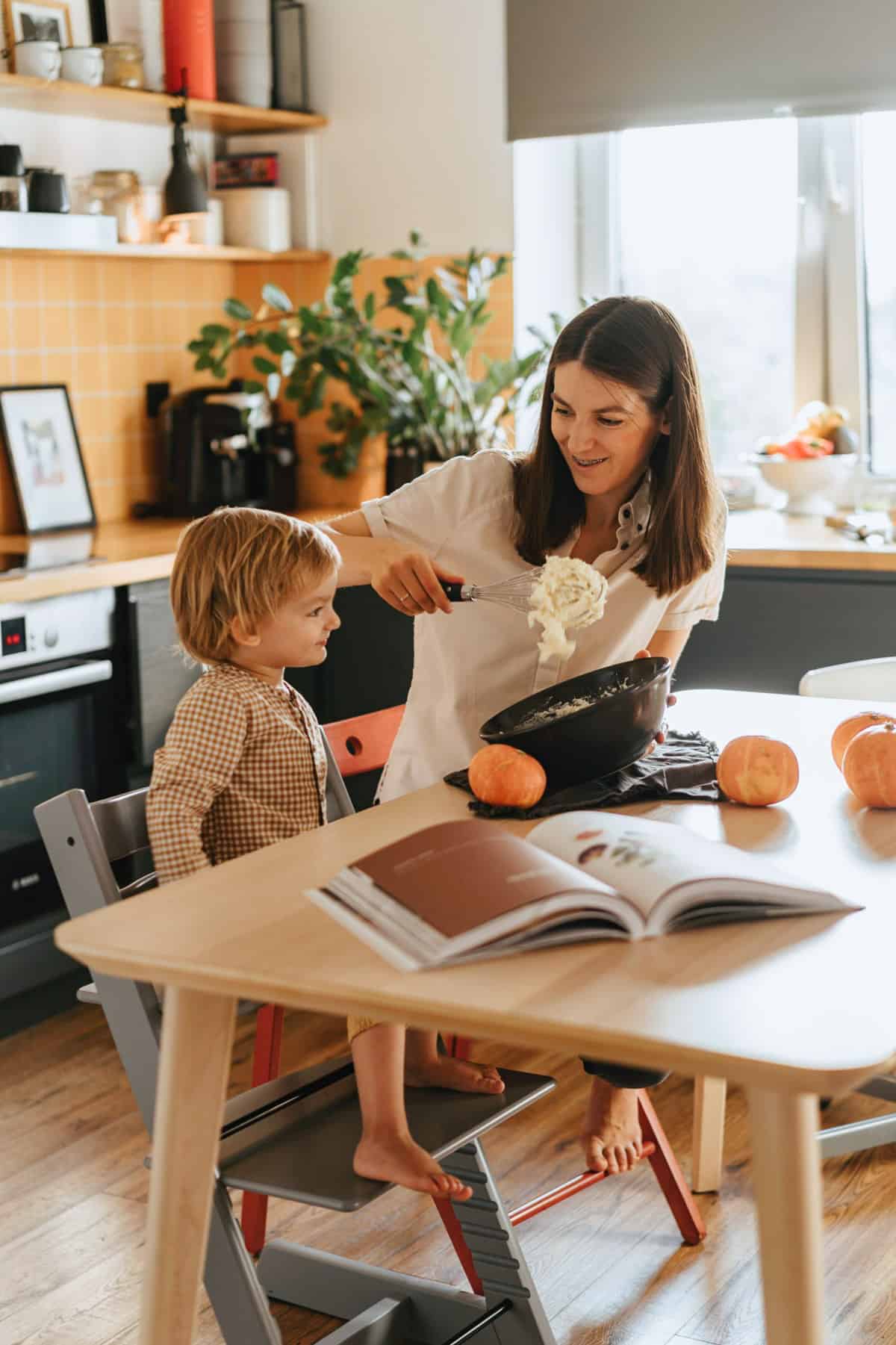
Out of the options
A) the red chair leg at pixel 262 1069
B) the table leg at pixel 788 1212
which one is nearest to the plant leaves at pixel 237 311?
the red chair leg at pixel 262 1069

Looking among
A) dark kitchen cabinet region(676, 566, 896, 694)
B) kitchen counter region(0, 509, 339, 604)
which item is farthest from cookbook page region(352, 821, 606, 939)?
dark kitchen cabinet region(676, 566, 896, 694)

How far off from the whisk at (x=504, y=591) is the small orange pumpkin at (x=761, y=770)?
298 millimetres

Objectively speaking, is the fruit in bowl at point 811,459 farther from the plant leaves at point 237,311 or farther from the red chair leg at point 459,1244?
the red chair leg at point 459,1244

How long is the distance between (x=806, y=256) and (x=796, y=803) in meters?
2.44

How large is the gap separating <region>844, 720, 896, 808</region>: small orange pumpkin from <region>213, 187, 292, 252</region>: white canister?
2.72m

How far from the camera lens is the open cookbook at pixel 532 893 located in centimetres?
125

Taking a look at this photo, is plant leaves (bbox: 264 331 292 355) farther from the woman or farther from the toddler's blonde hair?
the toddler's blonde hair

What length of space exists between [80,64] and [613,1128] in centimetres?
251

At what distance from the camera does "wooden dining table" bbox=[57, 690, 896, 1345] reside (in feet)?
3.62

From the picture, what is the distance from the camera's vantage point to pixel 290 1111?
1700 mm

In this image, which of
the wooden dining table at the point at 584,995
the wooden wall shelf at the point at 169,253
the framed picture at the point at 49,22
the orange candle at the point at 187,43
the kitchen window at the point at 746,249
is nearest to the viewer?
the wooden dining table at the point at 584,995

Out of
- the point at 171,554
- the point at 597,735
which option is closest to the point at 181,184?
the point at 171,554

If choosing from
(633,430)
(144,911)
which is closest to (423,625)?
(633,430)

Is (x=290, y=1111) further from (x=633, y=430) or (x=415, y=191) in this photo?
(x=415, y=191)
